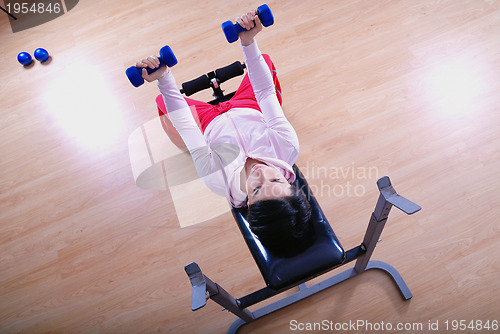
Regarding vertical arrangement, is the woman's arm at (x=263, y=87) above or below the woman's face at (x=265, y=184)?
above

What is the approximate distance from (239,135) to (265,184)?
0.35 meters

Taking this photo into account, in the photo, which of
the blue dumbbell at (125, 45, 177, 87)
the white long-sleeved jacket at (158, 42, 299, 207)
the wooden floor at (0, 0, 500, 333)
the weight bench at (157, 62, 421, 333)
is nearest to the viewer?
the weight bench at (157, 62, 421, 333)

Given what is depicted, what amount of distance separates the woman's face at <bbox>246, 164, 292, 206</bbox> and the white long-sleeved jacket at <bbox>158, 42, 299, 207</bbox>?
0.23ft

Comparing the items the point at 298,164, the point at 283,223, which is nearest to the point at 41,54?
the point at 298,164

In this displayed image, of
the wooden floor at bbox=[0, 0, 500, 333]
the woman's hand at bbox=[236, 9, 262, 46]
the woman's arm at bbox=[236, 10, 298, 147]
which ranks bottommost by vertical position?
the wooden floor at bbox=[0, 0, 500, 333]

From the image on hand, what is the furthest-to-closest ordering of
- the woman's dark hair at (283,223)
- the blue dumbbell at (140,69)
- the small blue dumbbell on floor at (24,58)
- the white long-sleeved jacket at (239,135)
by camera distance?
the small blue dumbbell on floor at (24,58) < the white long-sleeved jacket at (239,135) < the blue dumbbell at (140,69) < the woman's dark hair at (283,223)

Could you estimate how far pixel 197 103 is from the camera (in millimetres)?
1580

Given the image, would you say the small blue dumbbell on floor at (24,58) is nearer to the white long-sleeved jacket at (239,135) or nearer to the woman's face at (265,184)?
the white long-sleeved jacket at (239,135)

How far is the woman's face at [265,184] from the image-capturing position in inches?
42.8

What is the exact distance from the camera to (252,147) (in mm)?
1349

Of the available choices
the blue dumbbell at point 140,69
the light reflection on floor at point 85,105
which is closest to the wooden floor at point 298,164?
the light reflection on floor at point 85,105

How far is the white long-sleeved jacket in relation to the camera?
1.32 m

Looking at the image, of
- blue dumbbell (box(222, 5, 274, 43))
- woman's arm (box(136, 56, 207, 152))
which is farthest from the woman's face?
blue dumbbell (box(222, 5, 274, 43))

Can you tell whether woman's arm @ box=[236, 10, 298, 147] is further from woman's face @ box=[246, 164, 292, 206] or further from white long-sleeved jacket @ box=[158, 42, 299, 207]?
woman's face @ box=[246, 164, 292, 206]
